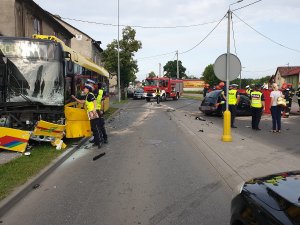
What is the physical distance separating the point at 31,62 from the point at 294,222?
10.1m

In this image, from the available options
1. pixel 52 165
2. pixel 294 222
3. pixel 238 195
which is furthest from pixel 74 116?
pixel 294 222

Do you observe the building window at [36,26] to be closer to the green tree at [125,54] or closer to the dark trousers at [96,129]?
the dark trousers at [96,129]

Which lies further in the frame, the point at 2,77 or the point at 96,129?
the point at 2,77

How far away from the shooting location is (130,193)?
6.39 meters

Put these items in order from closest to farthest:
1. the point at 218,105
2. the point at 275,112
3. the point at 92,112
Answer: the point at 92,112, the point at 275,112, the point at 218,105

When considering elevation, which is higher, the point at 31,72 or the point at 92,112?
the point at 31,72

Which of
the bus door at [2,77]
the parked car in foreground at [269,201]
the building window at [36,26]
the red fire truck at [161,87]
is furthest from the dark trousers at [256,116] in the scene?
the red fire truck at [161,87]

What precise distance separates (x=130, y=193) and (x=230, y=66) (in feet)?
21.1

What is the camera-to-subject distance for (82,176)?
7.70 m

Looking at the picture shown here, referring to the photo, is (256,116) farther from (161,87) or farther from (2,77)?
(161,87)

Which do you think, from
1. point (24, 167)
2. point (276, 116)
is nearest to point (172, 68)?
point (276, 116)

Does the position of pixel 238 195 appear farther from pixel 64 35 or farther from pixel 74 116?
pixel 64 35

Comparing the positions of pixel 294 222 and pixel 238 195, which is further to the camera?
pixel 238 195

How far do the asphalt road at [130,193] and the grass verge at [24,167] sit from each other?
0.32 m
